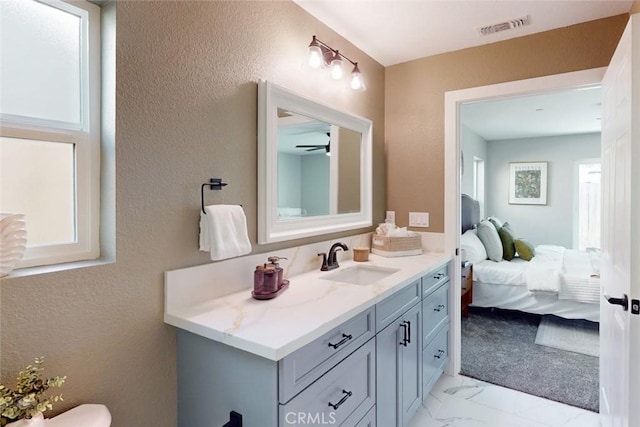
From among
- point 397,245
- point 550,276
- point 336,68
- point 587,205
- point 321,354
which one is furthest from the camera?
point 587,205

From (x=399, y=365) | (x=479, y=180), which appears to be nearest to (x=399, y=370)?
(x=399, y=365)

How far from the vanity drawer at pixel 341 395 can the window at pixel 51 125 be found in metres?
0.85

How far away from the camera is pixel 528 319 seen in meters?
3.66

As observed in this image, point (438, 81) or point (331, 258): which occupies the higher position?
point (438, 81)

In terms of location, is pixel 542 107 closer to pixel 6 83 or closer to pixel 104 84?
pixel 104 84

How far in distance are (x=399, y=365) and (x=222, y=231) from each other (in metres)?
1.09

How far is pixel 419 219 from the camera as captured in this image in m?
2.65

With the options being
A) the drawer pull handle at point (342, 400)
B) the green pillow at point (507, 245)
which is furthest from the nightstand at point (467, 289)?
the drawer pull handle at point (342, 400)

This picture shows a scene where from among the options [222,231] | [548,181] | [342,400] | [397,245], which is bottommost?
[342,400]

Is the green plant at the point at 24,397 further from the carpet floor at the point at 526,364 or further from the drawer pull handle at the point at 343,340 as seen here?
the carpet floor at the point at 526,364

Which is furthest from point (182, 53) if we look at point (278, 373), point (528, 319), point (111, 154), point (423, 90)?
point (528, 319)

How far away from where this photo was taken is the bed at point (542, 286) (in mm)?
3162

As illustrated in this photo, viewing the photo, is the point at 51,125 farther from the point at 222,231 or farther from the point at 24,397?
the point at 24,397

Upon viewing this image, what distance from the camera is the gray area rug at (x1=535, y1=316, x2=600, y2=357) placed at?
2.97 metres
